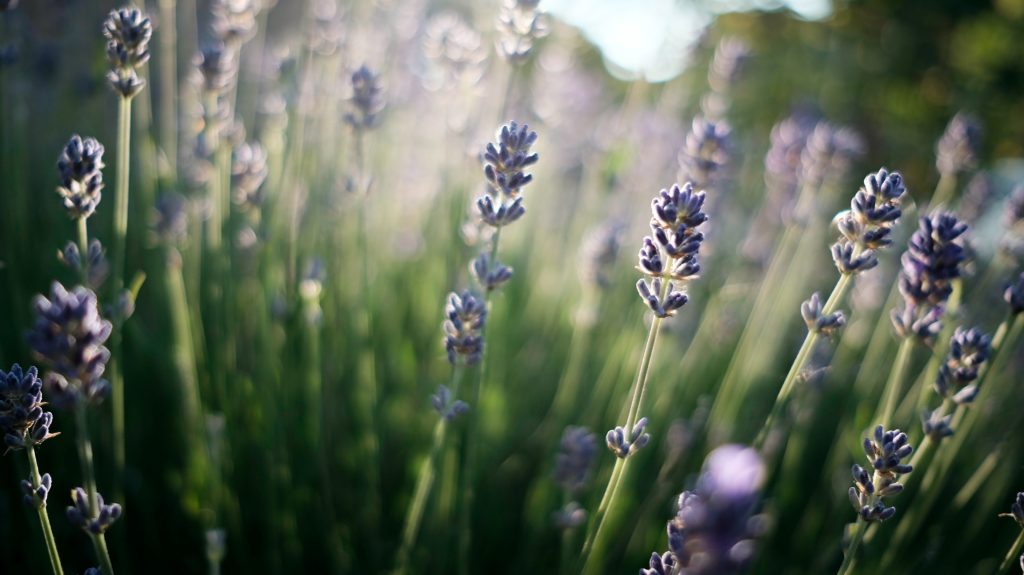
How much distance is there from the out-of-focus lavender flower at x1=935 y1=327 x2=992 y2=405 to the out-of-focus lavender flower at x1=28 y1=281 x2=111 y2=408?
173 centimetres

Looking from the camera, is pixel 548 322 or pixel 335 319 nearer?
pixel 335 319

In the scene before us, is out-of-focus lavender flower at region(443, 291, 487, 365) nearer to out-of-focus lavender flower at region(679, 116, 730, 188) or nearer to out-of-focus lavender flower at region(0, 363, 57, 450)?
out-of-focus lavender flower at region(0, 363, 57, 450)

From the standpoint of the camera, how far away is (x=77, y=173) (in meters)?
1.28

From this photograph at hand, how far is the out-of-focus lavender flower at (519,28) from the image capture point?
76.7 inches

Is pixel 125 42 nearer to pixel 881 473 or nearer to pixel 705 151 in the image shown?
pixel 705 151

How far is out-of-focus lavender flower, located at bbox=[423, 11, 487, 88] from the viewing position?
252cm

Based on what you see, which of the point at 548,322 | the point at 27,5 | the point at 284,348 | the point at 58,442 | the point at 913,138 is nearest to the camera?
the point at 58,442

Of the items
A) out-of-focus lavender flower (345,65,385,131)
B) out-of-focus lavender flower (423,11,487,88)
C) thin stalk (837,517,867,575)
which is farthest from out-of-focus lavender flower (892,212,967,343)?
out-of-focus lavender flower (423,11,487,88)

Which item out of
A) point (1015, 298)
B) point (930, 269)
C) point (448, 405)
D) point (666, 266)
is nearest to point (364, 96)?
point (448, 405)

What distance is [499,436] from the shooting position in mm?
2539

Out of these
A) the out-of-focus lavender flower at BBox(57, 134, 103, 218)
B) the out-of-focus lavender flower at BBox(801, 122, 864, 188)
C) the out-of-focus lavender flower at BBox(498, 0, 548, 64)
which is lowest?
the out-of-focus lavender flower at BBox(57, 134, 103, 218)

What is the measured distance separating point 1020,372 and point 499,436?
267cm

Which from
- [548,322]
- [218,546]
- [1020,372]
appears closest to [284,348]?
[218,546]

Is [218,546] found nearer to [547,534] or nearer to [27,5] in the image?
[547,534]
